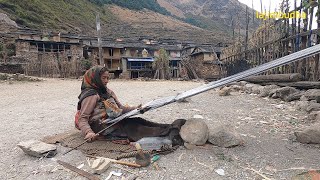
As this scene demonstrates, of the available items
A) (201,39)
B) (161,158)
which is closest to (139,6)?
(201,39)

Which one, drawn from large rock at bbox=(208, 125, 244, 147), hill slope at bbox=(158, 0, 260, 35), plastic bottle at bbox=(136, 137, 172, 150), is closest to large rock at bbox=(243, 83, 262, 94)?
large rock at bbox=(208, 125, 244, 147)

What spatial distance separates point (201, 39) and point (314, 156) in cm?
5277

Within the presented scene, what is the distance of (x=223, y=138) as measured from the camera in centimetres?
284

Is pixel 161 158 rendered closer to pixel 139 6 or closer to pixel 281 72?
pixel 281 72

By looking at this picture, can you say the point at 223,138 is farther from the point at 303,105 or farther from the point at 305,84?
the point at 305,84

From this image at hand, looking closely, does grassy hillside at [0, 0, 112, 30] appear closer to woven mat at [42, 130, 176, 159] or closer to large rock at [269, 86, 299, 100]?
large rock at [269, 86, 299, 100]

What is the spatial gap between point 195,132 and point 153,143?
1.74 ft

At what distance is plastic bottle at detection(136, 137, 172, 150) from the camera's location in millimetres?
2814

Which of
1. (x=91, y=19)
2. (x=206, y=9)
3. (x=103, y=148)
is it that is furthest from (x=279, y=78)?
(x=206, y=9)

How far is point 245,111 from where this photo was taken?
5152 mm

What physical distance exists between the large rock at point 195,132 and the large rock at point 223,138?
0.09m

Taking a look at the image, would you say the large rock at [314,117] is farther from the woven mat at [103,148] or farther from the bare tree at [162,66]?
the bare tree at [162,66]

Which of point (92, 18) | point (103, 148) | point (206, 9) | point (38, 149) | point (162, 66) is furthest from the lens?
point (206, 9)

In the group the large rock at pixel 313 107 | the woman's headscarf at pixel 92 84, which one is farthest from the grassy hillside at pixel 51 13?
→ the large rock at pixel 313 107
